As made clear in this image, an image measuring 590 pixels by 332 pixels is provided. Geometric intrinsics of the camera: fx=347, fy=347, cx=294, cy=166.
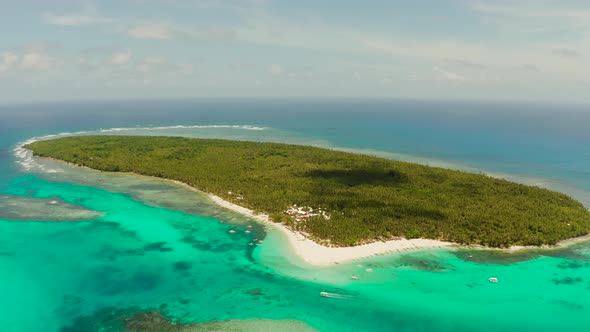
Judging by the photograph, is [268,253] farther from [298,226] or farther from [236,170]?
[236,170]

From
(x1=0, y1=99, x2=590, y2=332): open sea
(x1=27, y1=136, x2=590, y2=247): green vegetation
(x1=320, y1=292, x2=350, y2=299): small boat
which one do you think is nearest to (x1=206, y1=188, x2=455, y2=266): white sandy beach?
(x1=0, y1=99, x2=590, y2=332): open sea

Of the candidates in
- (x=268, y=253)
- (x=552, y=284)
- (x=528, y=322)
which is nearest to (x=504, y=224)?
(x=552, y=284)

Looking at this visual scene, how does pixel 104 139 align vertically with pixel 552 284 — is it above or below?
above

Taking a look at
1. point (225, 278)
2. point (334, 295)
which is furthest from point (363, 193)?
point (225, 278)

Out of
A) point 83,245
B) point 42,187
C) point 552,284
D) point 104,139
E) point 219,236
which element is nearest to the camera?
point 552,284

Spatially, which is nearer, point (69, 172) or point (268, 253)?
point (268, 253)

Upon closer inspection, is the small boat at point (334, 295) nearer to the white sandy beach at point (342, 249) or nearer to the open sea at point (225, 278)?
the open sea at point (225, 278)

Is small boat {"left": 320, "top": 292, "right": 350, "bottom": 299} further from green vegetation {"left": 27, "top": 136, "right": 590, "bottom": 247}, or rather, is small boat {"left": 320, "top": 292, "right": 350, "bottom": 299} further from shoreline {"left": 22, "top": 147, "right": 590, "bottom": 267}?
green vegetation {"left": 27, "top": 136, "right": 590, "bottom": 247}

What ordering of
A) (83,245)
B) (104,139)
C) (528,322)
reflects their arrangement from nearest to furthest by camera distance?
(528,322)
(83,245)
(104,139)

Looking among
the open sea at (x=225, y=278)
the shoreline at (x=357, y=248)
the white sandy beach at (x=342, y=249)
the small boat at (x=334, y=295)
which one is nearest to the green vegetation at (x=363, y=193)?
the shoreline at (x=357, y=248)
